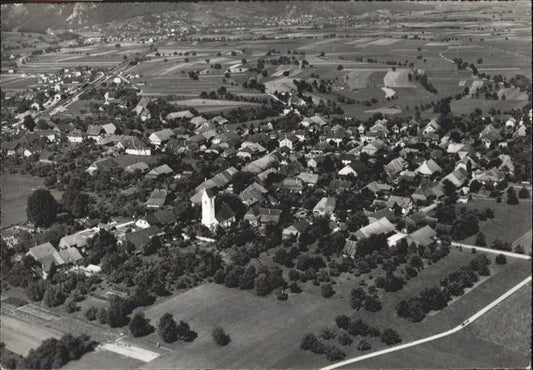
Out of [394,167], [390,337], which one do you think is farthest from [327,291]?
[394,167]

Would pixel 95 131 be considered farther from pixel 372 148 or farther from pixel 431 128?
pixel 431 128

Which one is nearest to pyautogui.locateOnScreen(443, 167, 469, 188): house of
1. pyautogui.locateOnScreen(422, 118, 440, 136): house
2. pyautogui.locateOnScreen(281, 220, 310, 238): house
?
pyautogui.locateOnScreen(422, 118, 440, 136): house

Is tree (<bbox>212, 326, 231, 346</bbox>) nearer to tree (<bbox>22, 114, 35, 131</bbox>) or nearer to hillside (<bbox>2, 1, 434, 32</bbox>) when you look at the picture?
hillside (<bbox>2, 1, 434, 32</bbox>)

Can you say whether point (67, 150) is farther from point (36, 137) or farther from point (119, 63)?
point (119, 63)

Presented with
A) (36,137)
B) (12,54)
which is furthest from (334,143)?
(12,54)

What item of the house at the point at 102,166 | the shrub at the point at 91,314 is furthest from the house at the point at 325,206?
the shrub at the point at 91,314

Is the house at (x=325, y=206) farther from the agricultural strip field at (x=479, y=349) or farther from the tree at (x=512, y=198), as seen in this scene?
the agricultural strip field at (x=479, y=349)
